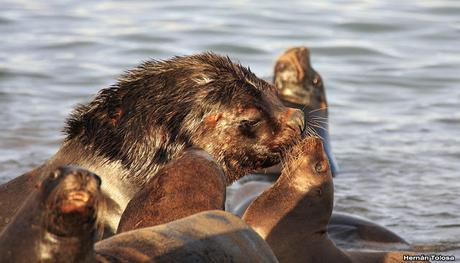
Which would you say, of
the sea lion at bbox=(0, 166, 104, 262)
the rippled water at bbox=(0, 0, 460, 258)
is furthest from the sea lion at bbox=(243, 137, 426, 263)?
the sea lion at bbox=(0, 166, 104, 262)

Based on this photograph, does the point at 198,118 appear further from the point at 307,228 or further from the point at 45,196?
the point at 45,196

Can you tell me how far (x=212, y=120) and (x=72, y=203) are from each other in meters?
2.32

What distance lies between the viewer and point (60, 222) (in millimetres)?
3689

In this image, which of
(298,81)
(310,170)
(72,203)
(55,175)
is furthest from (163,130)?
(298,81)

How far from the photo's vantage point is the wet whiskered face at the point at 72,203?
3633 mm

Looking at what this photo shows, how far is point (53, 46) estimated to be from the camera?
1460 cm

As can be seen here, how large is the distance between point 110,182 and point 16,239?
6.34 feet

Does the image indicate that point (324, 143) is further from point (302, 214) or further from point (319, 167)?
point (302, 214)

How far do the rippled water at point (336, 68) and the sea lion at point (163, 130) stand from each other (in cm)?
151

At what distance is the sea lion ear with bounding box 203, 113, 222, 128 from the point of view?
5.90 m

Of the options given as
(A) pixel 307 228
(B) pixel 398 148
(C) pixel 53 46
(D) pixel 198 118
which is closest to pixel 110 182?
(D) pixel 198 118

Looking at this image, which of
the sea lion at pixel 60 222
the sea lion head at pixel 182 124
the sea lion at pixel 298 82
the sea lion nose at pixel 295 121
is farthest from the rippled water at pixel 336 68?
the sea lion at pixel 60 222

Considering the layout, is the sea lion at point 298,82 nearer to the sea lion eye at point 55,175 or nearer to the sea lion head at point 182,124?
the sea lion head at point 182,124

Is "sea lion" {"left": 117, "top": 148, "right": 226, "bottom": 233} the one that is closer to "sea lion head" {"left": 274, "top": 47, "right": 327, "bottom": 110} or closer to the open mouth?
the open mouth
